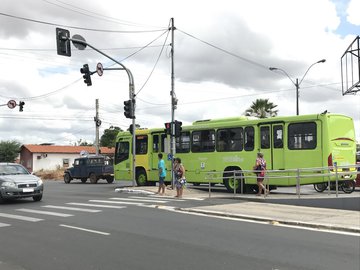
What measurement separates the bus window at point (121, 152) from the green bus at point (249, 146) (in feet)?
3.90

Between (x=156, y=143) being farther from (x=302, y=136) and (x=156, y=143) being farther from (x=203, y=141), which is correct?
(x=302, y=136)

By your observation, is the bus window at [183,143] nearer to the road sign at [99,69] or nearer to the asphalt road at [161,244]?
the road sign at [99,69]

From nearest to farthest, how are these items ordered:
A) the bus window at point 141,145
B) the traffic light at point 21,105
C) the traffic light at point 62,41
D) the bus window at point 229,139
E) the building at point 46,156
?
the traffic light at point 62,41, the bus window at point 229,139, the bus window at point 141,145, the traffic light at point 21,105, the building at point 46,156

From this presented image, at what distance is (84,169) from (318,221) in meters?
26.9

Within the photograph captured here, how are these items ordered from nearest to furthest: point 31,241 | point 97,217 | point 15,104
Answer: point 31,241, point 97,217, point 15,104

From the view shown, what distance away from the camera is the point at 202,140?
21.6 meters

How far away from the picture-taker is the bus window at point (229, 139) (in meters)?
19.8

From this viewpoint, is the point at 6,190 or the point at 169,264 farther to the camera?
the point at 6,190

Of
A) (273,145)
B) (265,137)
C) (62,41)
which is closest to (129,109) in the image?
(62,41)

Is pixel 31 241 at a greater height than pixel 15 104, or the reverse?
pixel 15 104

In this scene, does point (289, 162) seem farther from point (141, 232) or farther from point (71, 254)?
point (71, 254)

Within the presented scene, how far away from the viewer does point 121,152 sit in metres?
26.5

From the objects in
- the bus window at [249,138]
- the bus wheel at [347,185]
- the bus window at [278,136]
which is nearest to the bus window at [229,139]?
the bus window at [249,138]

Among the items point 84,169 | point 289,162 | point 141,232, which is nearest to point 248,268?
point 141,232
